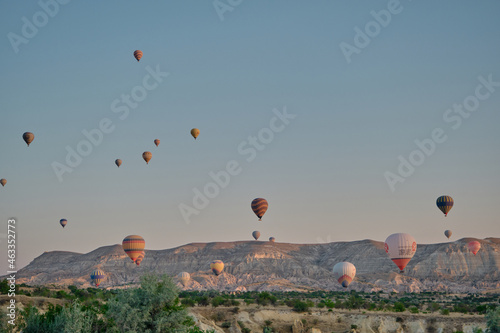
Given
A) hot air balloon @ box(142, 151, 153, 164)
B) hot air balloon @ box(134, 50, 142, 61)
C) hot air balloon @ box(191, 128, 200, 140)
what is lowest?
hot air balloon @ box(142, 151, 153, 164)

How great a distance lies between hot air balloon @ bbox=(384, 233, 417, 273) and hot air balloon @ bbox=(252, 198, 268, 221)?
60.4 ft

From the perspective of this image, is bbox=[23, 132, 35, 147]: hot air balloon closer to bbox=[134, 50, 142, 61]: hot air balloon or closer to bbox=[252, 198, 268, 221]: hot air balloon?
bbox=[134, 50, 142, 61]: hot air balloon

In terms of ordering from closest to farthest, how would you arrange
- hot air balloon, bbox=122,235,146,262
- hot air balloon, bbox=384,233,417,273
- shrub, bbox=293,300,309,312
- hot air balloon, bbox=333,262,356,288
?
shrub, bbox=293,300,309,312
hot air balloon, bbox=384,233,417,273
hot air balloon, bbox=122,235,146,262
hot air balloon, bbox=333,262,356,288

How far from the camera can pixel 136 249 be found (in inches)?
3278

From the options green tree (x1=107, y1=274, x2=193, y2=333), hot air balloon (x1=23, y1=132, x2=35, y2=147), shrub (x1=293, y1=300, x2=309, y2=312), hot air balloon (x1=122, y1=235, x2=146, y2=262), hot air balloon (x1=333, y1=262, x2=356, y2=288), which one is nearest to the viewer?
green tree (x1=107, y1=274, x2=193, y2=333)

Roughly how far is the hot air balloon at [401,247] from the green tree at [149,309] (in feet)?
171

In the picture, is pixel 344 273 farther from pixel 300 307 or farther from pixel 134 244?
pixel 134 244

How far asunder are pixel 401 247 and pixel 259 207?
20.8 metres

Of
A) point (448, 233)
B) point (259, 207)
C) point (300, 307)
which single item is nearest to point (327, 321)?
point (300, 307)

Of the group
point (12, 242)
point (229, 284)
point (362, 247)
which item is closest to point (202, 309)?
point (12, 242)

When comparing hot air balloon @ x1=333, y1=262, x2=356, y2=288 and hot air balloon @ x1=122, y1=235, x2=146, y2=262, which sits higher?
hot air balloon @ x1=122, y1=235, x2=146, y2=262

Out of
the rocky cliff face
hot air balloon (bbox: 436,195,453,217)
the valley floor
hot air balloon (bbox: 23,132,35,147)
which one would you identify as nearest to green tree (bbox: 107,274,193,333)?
the valley floor

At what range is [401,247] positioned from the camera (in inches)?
2835

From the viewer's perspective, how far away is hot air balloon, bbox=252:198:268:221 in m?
80.3
